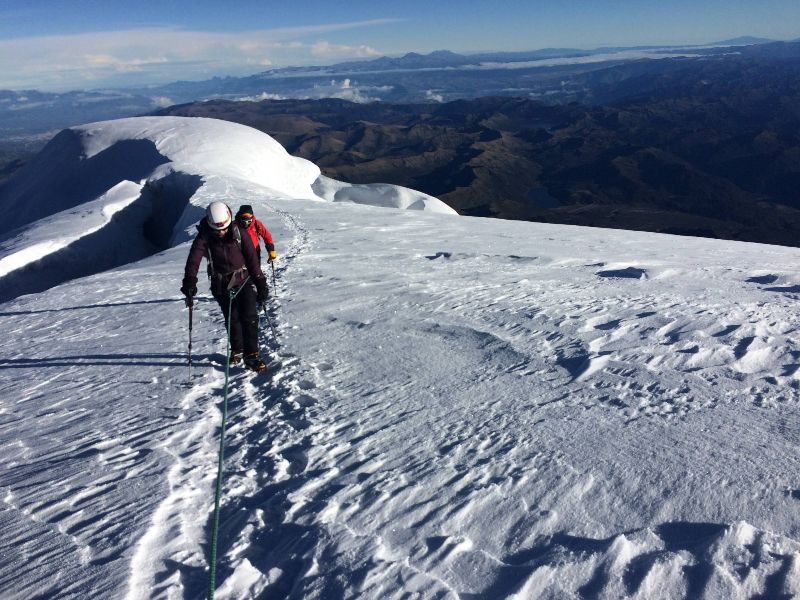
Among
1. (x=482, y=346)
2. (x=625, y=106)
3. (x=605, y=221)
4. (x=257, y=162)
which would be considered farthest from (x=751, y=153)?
(x=482, y=346)

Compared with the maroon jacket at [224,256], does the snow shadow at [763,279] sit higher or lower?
lower

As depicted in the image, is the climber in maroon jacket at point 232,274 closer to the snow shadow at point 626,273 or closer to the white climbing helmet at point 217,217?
the white climbing helmet at point 217,217

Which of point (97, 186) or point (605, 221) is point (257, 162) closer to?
point (97, 186)

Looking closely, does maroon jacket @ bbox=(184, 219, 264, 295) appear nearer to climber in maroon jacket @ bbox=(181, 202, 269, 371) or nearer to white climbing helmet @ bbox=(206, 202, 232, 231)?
climber in maroon jacket @ bbox=(181, 202, 269, 371)

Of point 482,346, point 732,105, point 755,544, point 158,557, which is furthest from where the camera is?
point 732,105

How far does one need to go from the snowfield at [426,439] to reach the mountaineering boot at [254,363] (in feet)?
0.51

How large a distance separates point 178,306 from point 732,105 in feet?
711

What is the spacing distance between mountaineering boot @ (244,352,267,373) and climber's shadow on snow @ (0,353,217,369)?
478 mm

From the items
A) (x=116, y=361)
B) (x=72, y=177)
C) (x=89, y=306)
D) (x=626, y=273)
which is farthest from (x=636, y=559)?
(x=72, y=177)

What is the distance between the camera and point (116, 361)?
7.16 meters

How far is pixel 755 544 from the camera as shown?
3.15m

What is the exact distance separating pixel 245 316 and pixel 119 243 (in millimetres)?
15811

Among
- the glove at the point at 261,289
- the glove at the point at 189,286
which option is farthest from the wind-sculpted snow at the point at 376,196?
the glove at the point at 189,286

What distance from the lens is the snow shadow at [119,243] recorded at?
55.1ft
